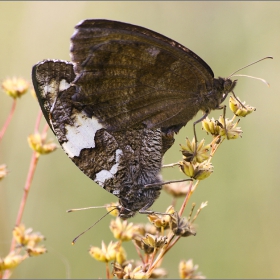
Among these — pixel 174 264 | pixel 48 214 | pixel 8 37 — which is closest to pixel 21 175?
pixel 48 214

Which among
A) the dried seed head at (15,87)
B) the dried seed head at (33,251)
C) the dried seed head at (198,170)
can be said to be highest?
the dried seed head at (15,87)

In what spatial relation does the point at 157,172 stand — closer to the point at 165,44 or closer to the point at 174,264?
the point at 165,44

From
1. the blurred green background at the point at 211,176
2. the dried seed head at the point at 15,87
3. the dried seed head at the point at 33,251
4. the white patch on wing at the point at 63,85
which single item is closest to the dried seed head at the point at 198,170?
the white patch on wing at the point at 63,85

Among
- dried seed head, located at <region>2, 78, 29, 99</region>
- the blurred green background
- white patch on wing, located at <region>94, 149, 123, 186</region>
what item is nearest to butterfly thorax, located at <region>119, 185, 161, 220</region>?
white patch on wing, located at <region>94, 149, 123, 186</region>

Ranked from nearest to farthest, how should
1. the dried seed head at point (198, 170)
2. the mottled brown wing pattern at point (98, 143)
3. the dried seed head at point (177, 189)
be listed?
1. the dried seed head at point (198, 170)
2. the mottled brown wing pattern at point (98, 143)
3. the dried seed head at point (177, 189)

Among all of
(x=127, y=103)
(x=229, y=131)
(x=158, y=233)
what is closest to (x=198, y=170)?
(x=229, y=131)

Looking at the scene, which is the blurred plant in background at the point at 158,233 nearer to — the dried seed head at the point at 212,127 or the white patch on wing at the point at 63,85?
the dried seed head at the point at 212,127

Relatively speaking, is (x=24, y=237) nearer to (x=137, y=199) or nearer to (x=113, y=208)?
(x=113, y=208)
